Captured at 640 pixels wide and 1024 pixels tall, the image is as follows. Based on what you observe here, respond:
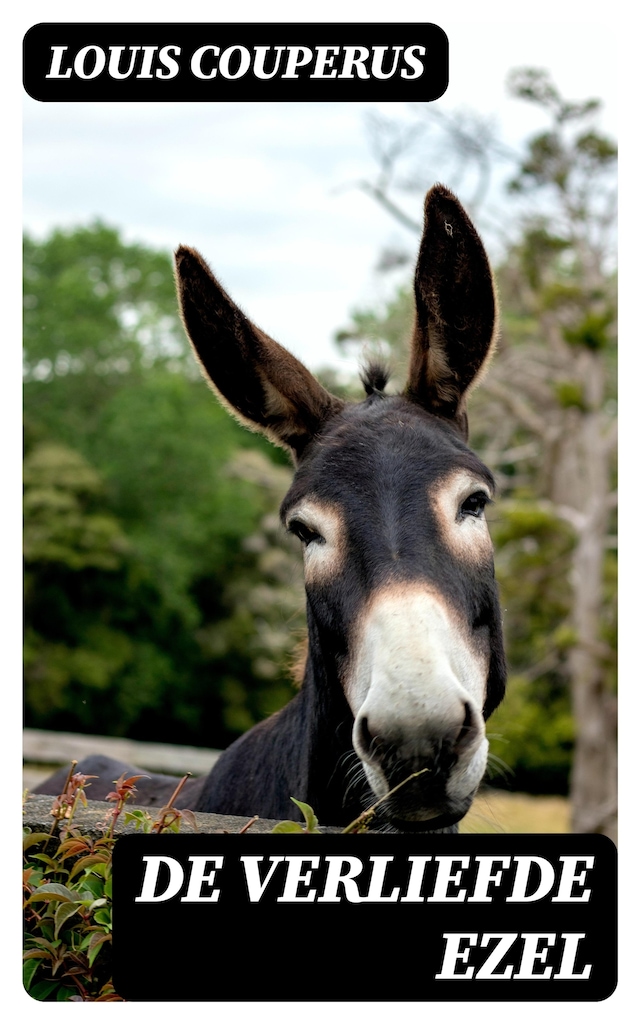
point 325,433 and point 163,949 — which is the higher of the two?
point 325,433

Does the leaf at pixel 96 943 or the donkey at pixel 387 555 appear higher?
the donkey at pixel 387 555

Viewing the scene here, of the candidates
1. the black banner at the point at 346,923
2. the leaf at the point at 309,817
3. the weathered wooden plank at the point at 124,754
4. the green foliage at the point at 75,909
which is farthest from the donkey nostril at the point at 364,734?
the weathered wooden plank at the point at 124,754

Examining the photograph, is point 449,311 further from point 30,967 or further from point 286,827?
point 30,967

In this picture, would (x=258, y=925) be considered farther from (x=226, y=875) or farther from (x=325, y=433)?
(x=325, y=433)

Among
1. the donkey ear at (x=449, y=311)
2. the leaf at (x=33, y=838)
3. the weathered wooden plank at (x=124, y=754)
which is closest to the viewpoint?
the leaf at (x=33, y=838)

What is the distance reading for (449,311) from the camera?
328 cm

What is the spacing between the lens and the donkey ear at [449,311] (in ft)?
10.3

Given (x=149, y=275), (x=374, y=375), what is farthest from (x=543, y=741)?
(x=374, y=375)

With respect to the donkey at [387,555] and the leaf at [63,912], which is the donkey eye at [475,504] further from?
the leaf at [63,912]

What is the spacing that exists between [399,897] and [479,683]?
2.11ft

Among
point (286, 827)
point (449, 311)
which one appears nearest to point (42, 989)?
point (286, 827)

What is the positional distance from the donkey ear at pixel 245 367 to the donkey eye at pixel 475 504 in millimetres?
722

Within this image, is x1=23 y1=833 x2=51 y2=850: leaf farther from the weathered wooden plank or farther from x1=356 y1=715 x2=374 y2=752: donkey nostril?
the weathered wooden plank

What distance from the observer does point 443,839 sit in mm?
2537
